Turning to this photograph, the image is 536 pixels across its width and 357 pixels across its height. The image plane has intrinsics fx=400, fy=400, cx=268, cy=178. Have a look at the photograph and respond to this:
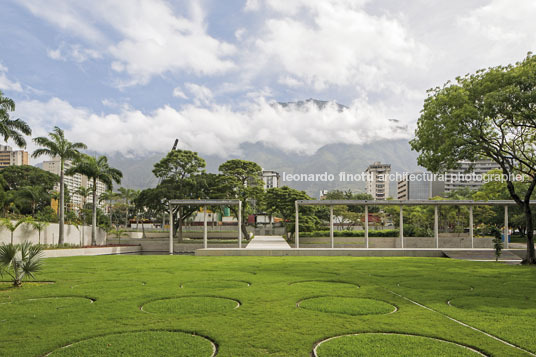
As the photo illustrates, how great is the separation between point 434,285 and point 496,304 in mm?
2793

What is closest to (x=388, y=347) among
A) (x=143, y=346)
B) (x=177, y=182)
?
(x=143, y=346)

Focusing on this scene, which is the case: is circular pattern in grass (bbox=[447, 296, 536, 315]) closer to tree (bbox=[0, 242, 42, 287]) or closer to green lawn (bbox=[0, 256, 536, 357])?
green lawn (bbox=[0, 256, 536, 357])

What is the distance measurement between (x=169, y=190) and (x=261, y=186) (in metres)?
10.0

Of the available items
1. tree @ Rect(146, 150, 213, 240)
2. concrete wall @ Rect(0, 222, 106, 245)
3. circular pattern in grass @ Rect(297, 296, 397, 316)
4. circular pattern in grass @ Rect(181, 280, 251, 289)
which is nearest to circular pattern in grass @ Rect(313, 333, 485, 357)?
circular pattern in grass @ Rect(297, 296, 397, 316)

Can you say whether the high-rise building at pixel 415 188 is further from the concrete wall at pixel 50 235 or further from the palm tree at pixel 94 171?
the concrete wall at pixel 50 235

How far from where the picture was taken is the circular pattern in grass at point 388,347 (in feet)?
18.3

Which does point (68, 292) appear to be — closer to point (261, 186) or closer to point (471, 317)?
point (471, 317)

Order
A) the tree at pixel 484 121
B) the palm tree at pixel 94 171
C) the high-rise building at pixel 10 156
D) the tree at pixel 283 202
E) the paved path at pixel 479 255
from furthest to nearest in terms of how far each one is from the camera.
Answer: the high-rise building at pixel 10 156
the tree at pixel 283 202
the palm tree at pixel 94 171
the paved path at pixel 479 255
the tree at pixel 484 121

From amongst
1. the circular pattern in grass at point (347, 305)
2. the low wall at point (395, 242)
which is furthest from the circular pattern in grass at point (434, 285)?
the low wall at point (395, 242)

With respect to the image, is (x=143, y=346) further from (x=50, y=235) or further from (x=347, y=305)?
(x=50, y=235)

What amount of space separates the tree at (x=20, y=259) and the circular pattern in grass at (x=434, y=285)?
409 inches

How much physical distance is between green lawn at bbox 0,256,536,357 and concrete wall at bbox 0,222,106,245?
57.6 ft

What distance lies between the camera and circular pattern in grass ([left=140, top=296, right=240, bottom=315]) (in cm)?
816

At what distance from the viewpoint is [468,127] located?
1845 centimetres
